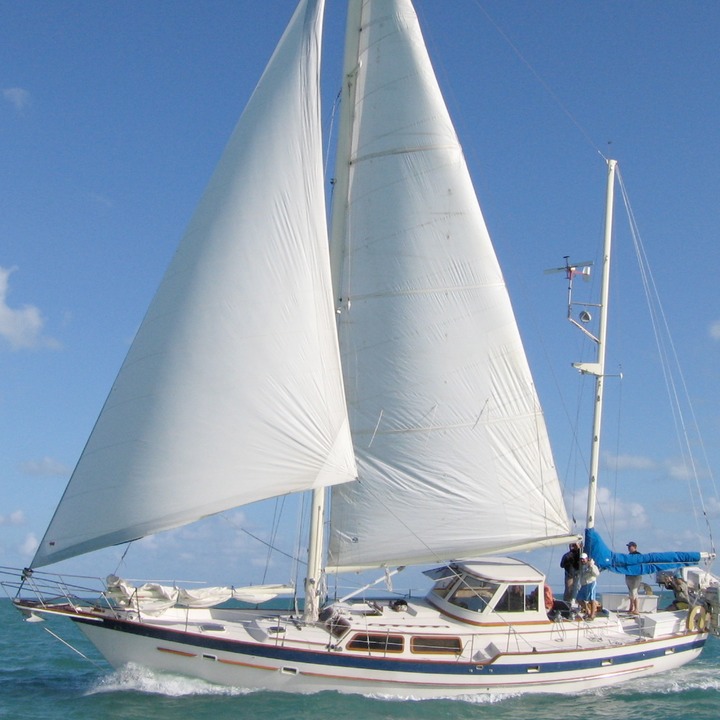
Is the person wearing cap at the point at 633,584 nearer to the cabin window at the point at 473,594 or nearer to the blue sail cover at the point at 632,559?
the blue sail cover at the point at 632,559

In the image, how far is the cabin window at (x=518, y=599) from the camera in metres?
18.0

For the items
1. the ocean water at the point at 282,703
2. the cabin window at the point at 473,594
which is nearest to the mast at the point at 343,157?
the ocean water at the point at 282,703

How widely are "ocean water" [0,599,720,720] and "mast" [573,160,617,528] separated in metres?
4.24

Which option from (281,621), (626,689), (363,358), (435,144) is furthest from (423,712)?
(435,144)

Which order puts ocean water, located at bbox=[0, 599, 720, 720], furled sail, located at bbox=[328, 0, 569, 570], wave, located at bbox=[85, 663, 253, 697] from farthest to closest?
furled sail, located at bbox=[328, 0, 569, 570], wave, located at bbox=[85, 663, 253, 697], ocean water, located at bbox=[0, 599, 720, 720]

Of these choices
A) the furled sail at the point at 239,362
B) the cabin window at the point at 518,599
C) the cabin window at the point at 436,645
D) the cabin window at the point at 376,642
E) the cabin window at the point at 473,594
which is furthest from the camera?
the cabin window at the point at 518,599

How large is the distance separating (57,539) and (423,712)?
23.7 ft

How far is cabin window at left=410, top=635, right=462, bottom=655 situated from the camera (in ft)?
54.2

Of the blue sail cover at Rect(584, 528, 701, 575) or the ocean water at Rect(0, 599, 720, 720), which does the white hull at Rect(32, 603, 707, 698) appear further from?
the blue sail cover at Rect(584, 528, 701, 575)

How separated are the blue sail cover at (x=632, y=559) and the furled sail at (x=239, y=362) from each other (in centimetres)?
709

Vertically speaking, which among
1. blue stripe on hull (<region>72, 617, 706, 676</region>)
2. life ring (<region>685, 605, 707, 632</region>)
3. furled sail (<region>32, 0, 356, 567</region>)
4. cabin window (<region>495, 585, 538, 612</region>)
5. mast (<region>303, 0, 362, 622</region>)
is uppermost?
mast (<region>303, 0, 362, 622</region>)

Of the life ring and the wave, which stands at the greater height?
the life ring

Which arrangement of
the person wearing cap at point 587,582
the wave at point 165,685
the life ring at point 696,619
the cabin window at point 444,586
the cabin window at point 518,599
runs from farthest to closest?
the life ring at point 696,619, the person wearing cap at point 587,582, the cabin window at point 444,586, the cabin window at point 518,599, the wave at point 165,685

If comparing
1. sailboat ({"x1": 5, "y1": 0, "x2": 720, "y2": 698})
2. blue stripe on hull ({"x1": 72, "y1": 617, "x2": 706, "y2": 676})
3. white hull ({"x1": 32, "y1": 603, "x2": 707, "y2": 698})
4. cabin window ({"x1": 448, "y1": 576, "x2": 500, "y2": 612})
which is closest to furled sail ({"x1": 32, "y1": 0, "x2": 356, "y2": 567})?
sailboat ({"x1": 5, "y1": 0, "x2": 720, "y2": 698})
